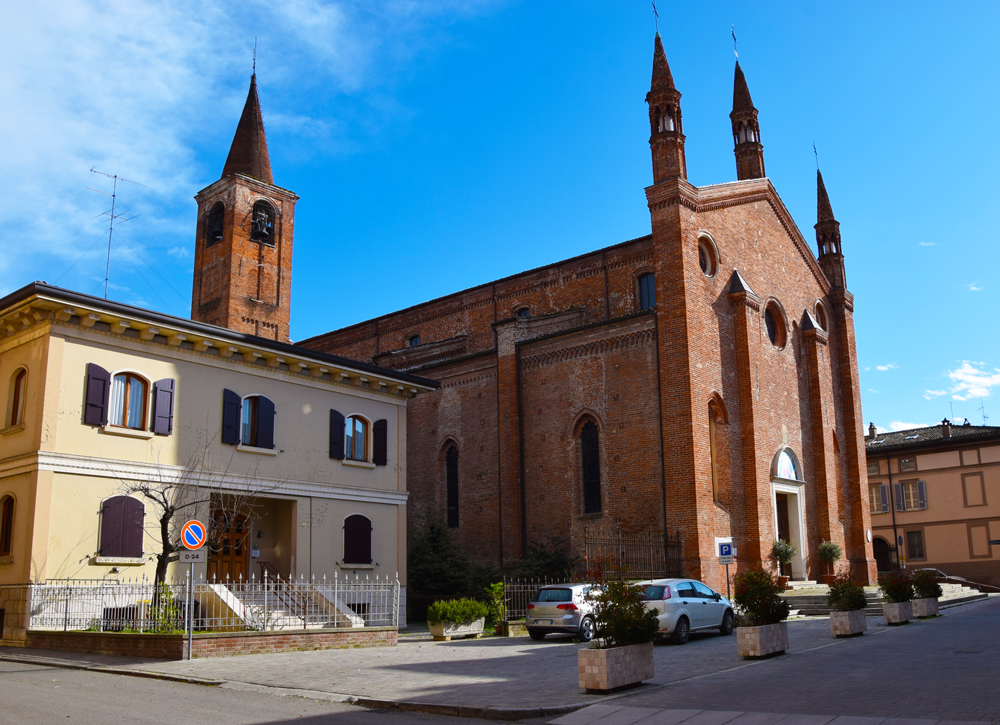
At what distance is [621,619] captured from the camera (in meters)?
10.9

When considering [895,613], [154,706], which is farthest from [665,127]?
[154,706]

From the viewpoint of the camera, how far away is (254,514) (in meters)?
21.2

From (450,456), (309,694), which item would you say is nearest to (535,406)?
(450,456)

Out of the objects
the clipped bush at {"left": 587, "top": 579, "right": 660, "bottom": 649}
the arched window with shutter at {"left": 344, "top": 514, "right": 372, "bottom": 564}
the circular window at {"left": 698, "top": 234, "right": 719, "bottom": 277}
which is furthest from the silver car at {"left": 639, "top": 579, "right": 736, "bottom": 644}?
the circular window at {"left": 698, "top": 234, "right": 719, "bottom": 277}

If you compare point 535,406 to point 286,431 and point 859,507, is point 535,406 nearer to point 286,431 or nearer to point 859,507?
point 286,431

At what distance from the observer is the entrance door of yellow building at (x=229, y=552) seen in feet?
67.1

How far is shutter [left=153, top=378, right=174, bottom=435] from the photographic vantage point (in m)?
18.9

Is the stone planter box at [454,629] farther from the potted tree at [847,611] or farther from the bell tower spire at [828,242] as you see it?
the bell tower spire at [828,242]

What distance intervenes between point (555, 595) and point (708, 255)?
13.6 meters

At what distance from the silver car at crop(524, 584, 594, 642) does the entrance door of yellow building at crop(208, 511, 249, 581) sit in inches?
290

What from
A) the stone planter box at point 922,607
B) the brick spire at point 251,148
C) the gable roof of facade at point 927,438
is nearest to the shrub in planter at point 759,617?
the stone planter box at point 922,607

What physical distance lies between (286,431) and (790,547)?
15.9 m

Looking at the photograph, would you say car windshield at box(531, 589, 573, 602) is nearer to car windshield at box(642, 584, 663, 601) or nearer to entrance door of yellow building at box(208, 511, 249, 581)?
car windshield at box(642, 584, 663, 601)

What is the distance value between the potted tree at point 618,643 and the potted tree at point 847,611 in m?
6.77
